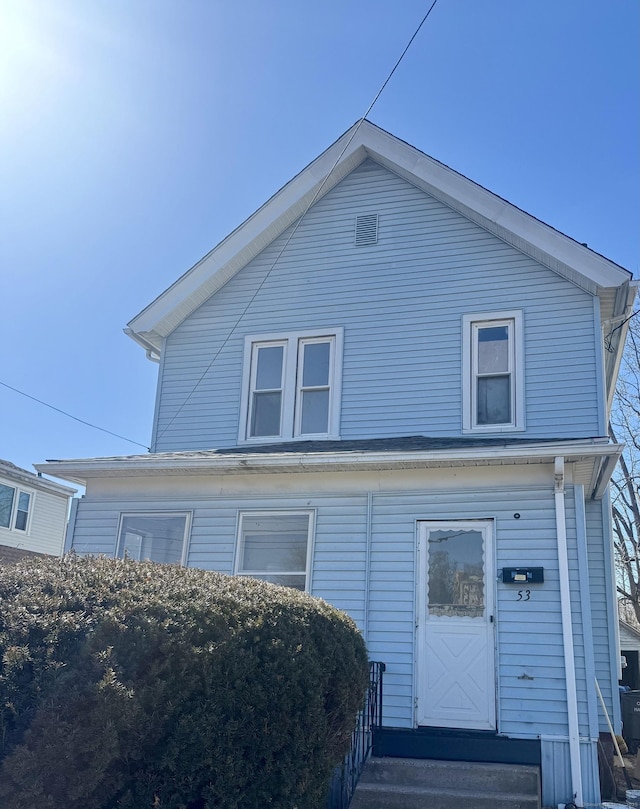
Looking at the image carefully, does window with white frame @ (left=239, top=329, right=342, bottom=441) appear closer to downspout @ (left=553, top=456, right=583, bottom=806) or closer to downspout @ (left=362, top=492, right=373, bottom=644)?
downspout @ (left=362, top=492, right=373, bottom=644)

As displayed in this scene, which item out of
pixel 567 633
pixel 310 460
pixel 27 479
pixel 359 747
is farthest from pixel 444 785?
pixel 27 479

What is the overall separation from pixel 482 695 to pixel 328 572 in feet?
6.68

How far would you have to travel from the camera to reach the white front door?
26.0 feet

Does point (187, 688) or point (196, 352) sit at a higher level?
point (196, 352)

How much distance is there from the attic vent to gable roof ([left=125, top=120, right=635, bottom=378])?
2.33 ft

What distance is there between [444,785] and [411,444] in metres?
3.45

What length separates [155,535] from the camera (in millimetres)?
9766

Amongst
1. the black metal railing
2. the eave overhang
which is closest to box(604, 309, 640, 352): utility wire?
the eave overhang

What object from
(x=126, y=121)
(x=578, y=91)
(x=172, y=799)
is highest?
(x=578, y=91)

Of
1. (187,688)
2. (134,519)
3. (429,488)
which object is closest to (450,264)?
(429,488)

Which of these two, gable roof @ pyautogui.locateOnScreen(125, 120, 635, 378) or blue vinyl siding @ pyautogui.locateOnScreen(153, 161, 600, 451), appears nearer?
blue vinyl siding @ pyautogui.locateOnScreen(153, 161, 600, 451)

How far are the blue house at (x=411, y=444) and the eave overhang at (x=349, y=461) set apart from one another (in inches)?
1.3

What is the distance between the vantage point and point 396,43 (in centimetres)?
948

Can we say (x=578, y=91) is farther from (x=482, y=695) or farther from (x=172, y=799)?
(x=172, y=799)
